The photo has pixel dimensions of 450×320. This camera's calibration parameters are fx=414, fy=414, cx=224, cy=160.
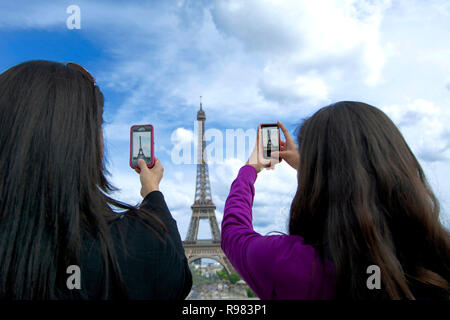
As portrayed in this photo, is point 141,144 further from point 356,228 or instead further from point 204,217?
point 204,217

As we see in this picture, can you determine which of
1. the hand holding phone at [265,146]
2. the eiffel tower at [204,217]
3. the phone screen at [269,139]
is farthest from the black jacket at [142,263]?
the eiffel tower at [204,217]

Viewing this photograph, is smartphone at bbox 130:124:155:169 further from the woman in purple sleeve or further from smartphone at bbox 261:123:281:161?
the woman in purple sleeve

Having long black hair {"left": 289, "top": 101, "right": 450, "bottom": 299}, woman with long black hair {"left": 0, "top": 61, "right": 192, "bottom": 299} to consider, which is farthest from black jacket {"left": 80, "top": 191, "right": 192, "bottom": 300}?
long black hair {"left": 289, "top": 101, "right": 450, "bottom": 299}

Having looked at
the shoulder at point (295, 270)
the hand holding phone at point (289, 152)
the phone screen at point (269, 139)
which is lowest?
the shoulder at point (295, 270)

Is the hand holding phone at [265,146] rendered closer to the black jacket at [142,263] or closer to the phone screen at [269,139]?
the phone screen at [269,139]

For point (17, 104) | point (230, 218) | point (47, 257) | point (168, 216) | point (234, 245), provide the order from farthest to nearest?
1. point (230, 218)
2. point (234, 245)
3. point (168, 216)
4. point (17, 104)
5. point (47, 257)

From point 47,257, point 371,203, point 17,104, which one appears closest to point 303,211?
point 371,203

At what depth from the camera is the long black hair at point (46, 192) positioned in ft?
4.97

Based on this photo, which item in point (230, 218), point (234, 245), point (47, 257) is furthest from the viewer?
point (230, 218)

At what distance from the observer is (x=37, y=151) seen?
1569 millimetres

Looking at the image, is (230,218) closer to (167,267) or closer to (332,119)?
(167,267)

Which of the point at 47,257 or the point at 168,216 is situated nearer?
the point at 47,257

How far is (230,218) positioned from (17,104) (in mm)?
1112

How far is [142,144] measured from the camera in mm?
2518
